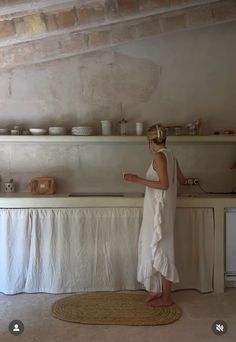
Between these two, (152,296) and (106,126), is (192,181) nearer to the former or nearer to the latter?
(106,126)

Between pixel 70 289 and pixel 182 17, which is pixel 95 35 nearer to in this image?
pixel 182 17

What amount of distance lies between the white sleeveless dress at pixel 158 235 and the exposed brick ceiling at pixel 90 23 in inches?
52.8

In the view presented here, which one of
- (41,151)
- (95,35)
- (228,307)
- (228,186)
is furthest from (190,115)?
(228,307)

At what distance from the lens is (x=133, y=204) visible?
4.09 m

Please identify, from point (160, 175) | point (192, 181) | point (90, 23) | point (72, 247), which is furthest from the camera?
point (192, 181)

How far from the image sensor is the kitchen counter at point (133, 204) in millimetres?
4059

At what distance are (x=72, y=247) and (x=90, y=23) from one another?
6.99ft

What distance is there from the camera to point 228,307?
3.73 m

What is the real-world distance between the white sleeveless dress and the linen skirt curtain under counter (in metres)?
0.36

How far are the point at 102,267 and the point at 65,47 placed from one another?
2.30 metres

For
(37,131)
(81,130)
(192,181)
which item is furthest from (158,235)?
(37,131)

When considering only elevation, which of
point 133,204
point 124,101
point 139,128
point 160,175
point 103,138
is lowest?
point 133,204

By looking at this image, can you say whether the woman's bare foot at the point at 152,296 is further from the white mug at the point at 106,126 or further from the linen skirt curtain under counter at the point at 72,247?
the white mug at the point at 106,126

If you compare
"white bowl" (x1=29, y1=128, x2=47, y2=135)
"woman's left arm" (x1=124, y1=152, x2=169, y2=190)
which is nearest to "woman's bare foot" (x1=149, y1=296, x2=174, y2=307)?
"woman's left arm" (x1=124, y1=152, x2=169, y2=190)
